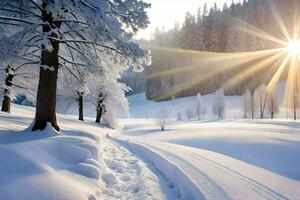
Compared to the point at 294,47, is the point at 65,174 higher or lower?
lower

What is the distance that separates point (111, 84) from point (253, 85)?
84.3m

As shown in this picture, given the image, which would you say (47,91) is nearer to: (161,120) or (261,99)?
(161,120)

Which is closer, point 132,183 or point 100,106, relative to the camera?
point 132,183

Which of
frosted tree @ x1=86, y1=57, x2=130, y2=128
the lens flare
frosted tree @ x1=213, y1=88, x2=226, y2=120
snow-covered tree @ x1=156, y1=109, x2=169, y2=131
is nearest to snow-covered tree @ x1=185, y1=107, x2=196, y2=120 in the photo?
frosted tree @ x1=213, y1=88, x2=226, y2=120

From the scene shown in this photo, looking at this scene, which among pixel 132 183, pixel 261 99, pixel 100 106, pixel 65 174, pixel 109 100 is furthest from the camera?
pixel 261 99

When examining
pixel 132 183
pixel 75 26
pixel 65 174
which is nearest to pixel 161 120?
pixel 75 26

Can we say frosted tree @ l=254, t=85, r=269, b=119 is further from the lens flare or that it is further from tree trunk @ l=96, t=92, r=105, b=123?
tree trunk @ l=96, t=92, r=105, b=123

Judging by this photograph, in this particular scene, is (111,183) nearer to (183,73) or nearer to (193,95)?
(193,95)

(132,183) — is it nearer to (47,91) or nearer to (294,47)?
(47,91)

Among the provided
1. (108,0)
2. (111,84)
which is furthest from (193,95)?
(108,0)

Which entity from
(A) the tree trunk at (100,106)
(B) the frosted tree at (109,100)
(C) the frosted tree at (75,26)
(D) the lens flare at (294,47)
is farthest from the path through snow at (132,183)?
(D) the lens flare at (294,47)

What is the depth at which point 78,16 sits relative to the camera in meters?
11.2

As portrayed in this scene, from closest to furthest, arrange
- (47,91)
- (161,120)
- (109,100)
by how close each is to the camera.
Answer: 1. (47,91)
2. (109,100)
3. (161,120)

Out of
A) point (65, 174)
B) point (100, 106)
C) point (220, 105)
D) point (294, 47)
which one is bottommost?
point (65, 174)
